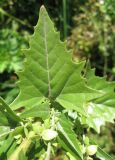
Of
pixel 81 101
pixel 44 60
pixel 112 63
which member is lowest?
pixel 112 63

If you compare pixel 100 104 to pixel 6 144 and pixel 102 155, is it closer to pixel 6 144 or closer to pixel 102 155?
pixel 102 155

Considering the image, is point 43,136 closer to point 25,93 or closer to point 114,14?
point 25,93

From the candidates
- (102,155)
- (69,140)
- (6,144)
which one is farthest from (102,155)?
(6,144)

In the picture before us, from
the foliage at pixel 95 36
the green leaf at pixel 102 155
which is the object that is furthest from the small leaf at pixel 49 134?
the foliage at pixel 95 36

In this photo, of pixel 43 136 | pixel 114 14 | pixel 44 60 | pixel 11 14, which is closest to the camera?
pixel 43 136

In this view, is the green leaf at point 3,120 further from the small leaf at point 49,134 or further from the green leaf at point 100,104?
the green leaf at point 100,104

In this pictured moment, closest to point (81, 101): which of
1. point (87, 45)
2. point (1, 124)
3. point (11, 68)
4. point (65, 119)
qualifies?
point (65, 119)
